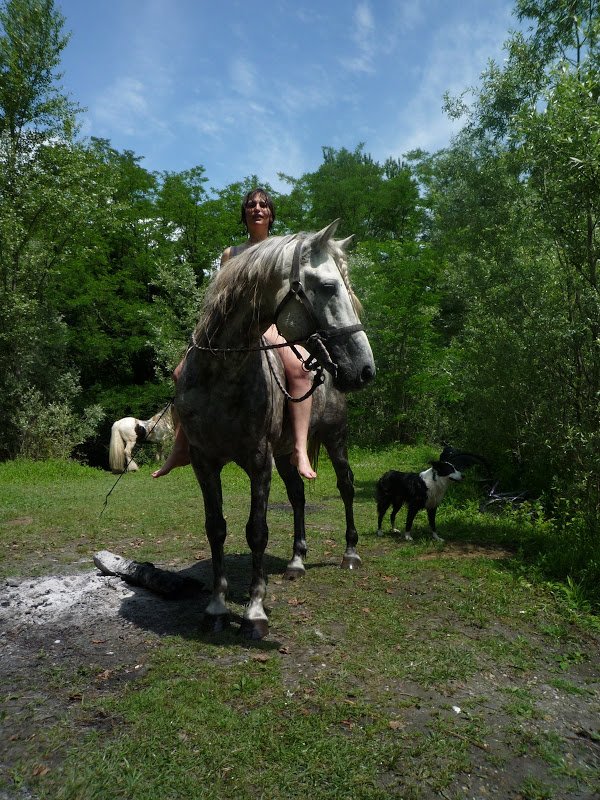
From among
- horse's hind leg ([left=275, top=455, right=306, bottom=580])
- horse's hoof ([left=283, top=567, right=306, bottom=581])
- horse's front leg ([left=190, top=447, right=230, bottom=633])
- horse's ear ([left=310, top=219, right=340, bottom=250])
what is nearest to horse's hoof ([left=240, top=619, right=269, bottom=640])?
horse's front leg ([left=190, top=447, right=230, bottom=633])

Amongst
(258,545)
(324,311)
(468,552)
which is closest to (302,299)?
(324,311)

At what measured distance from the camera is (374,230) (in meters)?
32.3

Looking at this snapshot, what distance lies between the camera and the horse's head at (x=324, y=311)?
10.5 feet

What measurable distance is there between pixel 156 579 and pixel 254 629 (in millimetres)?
1230

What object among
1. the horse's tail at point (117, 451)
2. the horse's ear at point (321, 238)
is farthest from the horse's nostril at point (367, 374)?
the horse's tail at point (117, 451)

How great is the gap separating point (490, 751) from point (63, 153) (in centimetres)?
1932

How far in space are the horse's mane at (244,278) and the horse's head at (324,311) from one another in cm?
5

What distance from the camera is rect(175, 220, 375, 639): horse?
3.28m

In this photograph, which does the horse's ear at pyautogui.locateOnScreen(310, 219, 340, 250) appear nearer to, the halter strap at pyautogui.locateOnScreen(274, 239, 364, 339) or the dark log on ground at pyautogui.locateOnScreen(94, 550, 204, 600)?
the halter strap at pyautogui.locateOnScreen(274, 239, 364, 339)

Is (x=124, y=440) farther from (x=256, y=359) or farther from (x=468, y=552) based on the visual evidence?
(x=256, y=359)

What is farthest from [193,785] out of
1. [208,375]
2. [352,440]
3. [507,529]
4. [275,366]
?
[352,440]

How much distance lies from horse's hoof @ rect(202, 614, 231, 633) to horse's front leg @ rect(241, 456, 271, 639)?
0.19m

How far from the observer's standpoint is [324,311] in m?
3.28

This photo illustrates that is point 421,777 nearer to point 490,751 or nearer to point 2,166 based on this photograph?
Result: point 490,751
